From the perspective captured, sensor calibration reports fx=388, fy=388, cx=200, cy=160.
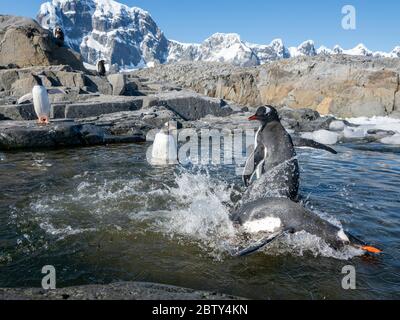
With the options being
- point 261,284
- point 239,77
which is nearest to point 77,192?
point 261,284

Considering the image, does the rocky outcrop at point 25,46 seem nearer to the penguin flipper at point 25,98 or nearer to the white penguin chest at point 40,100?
the penguin flipper at point 25,98

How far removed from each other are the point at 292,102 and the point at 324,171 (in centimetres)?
1949

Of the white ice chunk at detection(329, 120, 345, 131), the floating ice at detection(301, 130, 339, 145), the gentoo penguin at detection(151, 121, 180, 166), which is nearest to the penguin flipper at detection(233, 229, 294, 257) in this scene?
the gentoo penguin at detection(151, 121, 180, 166)

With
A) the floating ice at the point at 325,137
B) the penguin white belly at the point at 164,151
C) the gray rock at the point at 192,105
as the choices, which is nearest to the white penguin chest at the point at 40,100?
the penguin white belly at the point at 164,151

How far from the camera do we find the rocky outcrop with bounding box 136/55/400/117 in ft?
73.3

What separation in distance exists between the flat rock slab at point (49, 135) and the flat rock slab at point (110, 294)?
8642mm

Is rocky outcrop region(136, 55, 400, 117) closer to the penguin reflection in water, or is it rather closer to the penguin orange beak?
the penguin reflection in water

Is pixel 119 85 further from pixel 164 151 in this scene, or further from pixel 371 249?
pixel 371 249

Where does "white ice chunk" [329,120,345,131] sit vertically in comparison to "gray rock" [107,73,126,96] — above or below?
below

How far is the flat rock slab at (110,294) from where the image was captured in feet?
6.87

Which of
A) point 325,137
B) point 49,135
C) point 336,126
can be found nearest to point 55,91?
point 49,135

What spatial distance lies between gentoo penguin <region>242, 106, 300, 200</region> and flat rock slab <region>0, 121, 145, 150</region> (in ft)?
21.7

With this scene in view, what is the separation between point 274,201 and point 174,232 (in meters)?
Result: 1.14

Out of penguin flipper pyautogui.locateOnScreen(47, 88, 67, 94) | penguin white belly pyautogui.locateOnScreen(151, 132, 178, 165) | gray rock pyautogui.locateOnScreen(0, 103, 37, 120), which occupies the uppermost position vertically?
penguin flipper pyautogui.locateOnScreen(47, 88, 67, 94)
